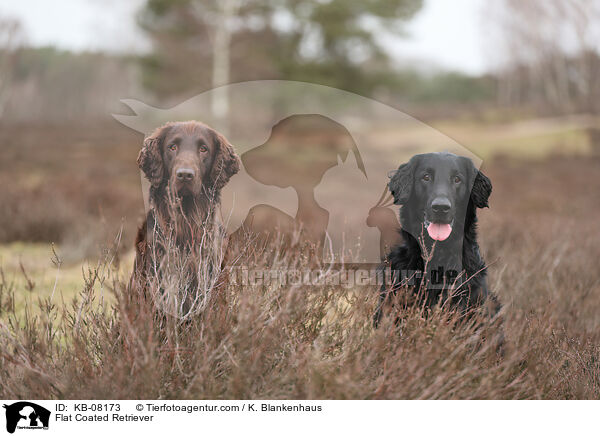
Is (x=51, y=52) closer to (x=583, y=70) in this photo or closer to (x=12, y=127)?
(x=12, y=127)

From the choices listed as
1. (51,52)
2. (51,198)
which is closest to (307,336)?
(51,198)

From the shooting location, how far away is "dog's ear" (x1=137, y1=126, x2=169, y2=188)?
238 cm

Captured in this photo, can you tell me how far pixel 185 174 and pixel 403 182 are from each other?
43.3 inches

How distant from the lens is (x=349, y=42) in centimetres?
1437

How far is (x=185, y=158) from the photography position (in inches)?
90.2

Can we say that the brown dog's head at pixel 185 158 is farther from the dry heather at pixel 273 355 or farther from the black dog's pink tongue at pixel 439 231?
the black dog's pink tongue at pixel 439 231

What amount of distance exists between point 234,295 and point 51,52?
34.8ft

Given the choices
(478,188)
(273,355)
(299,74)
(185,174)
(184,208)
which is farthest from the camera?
(299,74)

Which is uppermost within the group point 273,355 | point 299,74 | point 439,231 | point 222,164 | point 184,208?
point 299,74

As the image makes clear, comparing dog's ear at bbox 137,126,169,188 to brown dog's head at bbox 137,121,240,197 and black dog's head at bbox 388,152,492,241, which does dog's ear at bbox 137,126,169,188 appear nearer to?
brown dog's head at bbox 137,121,240,197

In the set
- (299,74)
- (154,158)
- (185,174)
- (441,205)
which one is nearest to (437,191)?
(441,205)

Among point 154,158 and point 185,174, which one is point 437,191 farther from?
point 154,158

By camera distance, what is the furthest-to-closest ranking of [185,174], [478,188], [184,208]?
[478,188] < [184,208] < [185,174]

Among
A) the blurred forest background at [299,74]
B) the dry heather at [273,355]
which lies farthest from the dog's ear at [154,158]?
the blurred forest background at [299,74]
